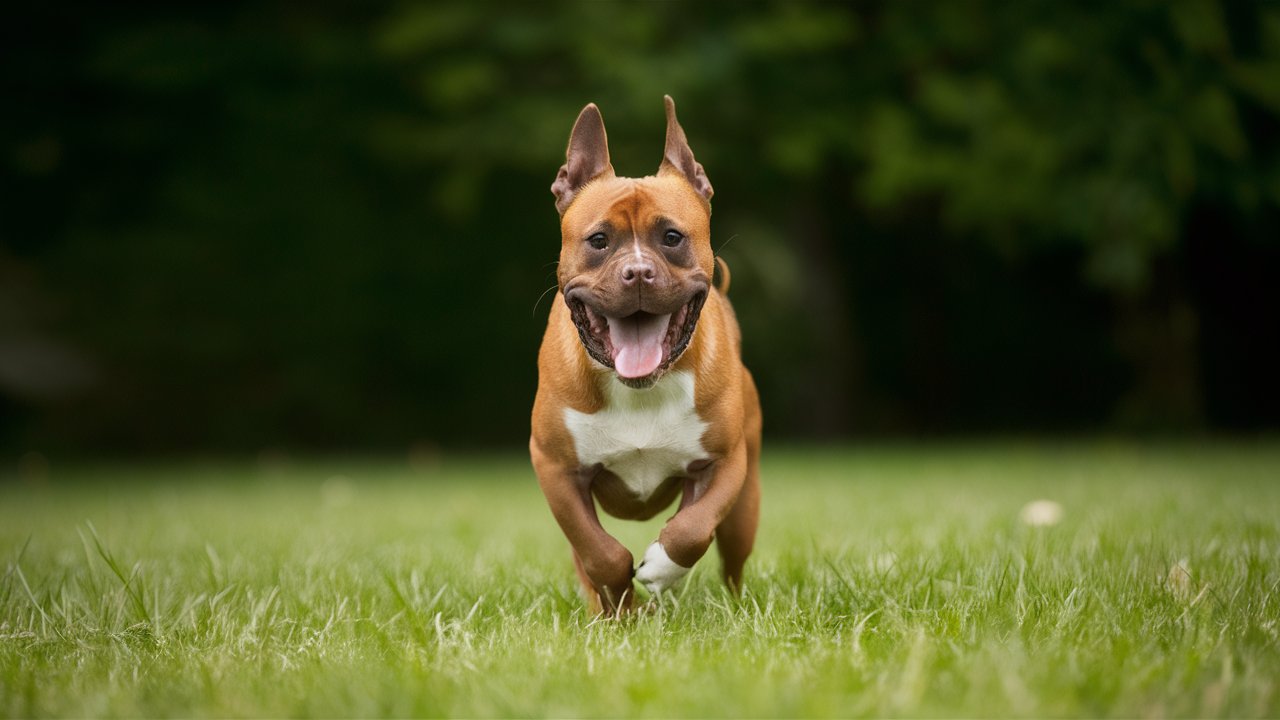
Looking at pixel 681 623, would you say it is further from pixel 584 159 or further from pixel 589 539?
pixel 584 159

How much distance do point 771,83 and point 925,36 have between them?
1.60m

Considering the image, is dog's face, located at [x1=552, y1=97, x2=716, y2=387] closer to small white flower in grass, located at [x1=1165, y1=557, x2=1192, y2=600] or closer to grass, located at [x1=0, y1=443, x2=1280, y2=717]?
grass, located at [x1=0, y1=443, x2=1280, y2=717]

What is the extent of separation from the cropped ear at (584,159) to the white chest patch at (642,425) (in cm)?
66

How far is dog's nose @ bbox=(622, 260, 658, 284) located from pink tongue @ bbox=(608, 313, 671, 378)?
16cm

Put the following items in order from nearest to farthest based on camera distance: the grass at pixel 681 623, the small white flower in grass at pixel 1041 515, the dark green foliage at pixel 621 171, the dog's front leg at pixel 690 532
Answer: the grass at pixel 681 623
the dog's front leg at pixel 690 532
the small white flower in grass at pixel 1041 515
the dark green foliage at pixel 621 171

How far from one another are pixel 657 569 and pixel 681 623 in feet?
0.56

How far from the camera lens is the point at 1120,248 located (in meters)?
10.2

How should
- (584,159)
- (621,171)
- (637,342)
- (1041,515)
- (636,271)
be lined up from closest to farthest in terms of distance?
(636,271)
(637,342)
(584,159)
(1041,515)
(621,171)

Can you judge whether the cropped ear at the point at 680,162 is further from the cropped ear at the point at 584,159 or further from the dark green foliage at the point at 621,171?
the dark green foliage at the point at 621,171

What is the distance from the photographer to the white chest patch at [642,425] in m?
3.26

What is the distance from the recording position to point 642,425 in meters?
3.27

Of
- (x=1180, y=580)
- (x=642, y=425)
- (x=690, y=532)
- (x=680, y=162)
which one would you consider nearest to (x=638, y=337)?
(x=642, y=425)

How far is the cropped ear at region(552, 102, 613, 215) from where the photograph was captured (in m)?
3.55

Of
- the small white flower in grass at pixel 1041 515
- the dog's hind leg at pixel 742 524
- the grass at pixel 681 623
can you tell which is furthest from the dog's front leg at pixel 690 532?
the small white flower in grass at pixel 1041 515
